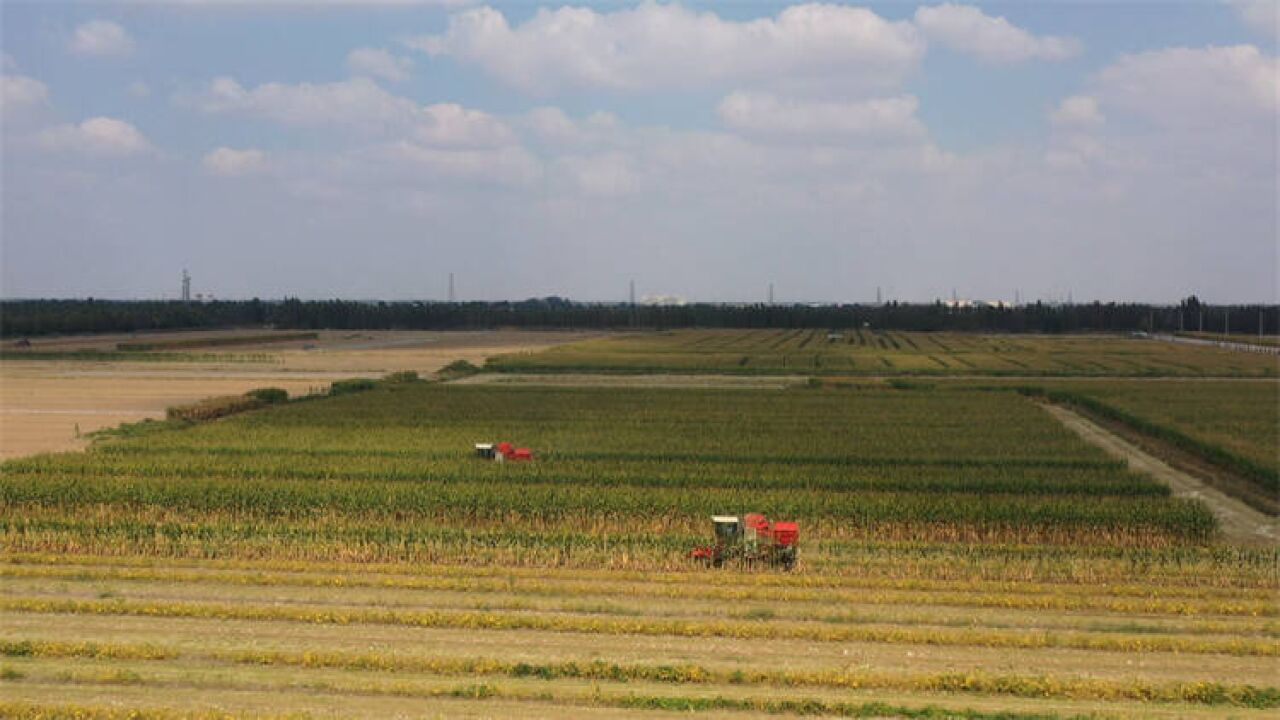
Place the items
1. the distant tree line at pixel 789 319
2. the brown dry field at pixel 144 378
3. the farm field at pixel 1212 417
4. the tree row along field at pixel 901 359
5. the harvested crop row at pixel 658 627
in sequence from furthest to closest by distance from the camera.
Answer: the distant tree line at pixel 789 319
the tree row along field at pixel 901 359
the brown dry field at pixel 144 378
the farm field at pixel 1212 417
the harvested crop row at pixel 658 627

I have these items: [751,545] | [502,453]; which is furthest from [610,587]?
[502,453]

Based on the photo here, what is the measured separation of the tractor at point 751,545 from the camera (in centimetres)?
2125

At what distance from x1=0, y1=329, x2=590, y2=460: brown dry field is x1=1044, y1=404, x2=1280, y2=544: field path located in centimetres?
3674

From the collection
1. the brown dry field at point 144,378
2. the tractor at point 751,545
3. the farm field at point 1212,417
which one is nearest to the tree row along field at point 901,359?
the brown dry field at point 144,378

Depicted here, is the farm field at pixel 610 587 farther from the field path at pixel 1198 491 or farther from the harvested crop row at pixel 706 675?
the field path at pixel 1198 491

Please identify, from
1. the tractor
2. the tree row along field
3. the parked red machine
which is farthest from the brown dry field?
the tractor

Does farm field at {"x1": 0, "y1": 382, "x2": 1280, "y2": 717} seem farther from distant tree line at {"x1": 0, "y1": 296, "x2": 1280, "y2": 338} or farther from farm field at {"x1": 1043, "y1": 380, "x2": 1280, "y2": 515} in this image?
distant tree line at {"x1": 0, "y1": 296, "x2": 1280, "y2": 338}

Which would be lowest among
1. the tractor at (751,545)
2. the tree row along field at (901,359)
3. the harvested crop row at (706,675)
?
the harvested crop row at (706,675)

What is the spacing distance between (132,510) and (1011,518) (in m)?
21.5

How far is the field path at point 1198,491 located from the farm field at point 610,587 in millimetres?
1463

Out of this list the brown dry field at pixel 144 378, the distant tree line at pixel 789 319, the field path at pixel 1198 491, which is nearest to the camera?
the field path at pixel 1198 491

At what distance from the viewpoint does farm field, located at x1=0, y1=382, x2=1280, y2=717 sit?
47.4 feet

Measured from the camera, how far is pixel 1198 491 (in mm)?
31156

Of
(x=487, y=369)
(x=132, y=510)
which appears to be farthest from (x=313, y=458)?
(x=487, y=369)
